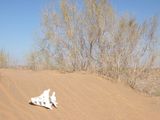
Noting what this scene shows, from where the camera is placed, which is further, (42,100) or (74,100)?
(74,100)

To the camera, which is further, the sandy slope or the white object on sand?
the white object on sand

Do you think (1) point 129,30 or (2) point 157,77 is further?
(2) point 157,77

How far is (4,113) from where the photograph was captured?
561cm

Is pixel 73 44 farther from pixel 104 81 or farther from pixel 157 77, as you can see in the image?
pixel 157 77

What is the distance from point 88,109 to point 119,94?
2245mm

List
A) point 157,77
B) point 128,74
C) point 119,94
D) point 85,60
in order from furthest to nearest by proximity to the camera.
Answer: point 157,77
point 85,60
point 128,74
point 119,94

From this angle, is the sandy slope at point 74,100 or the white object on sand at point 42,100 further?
the white object on sand at point 42,100

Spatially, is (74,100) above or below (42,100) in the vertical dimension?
below

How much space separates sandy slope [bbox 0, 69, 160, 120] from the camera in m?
6.18

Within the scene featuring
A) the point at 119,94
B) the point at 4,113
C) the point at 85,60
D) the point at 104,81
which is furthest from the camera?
the point at 85,60

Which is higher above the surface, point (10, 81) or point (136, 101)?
point (10, 81)

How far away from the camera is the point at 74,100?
7.61 metres

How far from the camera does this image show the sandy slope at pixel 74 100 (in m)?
6.18

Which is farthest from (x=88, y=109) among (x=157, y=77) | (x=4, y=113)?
(x=157, y=77)
